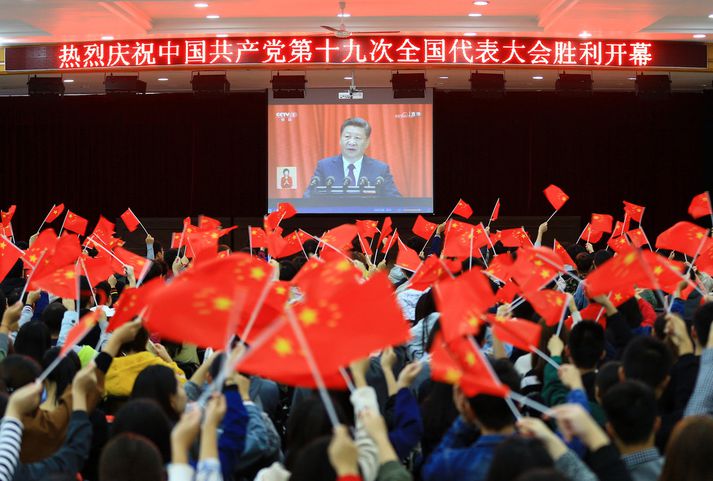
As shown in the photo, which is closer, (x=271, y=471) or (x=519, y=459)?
(x=519, y=459)

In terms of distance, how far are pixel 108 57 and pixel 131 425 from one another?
8.15 metres

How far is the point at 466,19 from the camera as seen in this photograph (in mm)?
9773

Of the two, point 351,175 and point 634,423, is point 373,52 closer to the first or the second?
point 351,175

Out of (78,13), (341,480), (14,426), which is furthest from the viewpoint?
(78,13)

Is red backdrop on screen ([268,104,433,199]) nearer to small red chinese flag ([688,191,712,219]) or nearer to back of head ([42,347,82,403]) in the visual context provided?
small red chinese flag ([688,191,712,219])

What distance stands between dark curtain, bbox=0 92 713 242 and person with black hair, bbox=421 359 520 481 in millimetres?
10910

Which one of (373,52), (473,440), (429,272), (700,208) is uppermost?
(373,52)

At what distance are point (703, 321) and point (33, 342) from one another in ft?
7.81

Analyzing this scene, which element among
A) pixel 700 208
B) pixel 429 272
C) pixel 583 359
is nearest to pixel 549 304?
pixel 583 359

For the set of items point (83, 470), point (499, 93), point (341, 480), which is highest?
point (499, 93)

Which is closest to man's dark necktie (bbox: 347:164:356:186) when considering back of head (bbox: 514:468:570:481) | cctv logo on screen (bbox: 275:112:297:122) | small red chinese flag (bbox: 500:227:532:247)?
cctv logo on screen (bbox: 275:112:297:122)

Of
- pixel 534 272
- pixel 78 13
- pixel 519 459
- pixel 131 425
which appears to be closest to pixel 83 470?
pixel 131 425

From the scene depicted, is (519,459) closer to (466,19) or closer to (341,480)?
(341,480)

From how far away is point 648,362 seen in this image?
9.21ft
